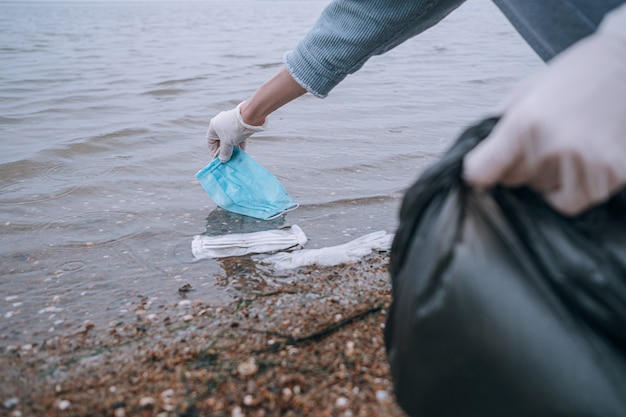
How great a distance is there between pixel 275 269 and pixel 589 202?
4.96 ft

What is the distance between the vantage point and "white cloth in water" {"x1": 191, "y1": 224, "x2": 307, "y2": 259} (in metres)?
2.45

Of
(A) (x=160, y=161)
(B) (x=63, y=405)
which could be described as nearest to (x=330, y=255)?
(B) (x=63, y=405)

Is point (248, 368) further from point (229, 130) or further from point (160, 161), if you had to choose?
point (160, 161)

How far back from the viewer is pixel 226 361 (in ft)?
5.12

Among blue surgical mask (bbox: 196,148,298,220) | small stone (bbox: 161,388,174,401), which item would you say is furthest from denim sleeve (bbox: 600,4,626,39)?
blue surgical mask (bbox: 196,148,298,220)

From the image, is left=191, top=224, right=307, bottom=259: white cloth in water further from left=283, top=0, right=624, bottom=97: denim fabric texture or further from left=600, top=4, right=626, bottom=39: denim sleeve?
left=600, top=4, right=626, bottom=39: denim sleeve

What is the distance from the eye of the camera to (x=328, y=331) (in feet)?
5.51

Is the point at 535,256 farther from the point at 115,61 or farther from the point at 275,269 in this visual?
the point at 115,61

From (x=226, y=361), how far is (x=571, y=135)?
3.57ft

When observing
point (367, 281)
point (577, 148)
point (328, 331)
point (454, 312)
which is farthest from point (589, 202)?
point (367, 281)

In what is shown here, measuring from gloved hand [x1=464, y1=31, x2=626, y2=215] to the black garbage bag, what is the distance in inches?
2.4

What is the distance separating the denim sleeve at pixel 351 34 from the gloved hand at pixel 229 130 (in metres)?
0.40

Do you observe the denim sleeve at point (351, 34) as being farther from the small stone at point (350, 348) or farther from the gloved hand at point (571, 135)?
the gloved hand at point (571, 135)

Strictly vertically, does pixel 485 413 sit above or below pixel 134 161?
above
